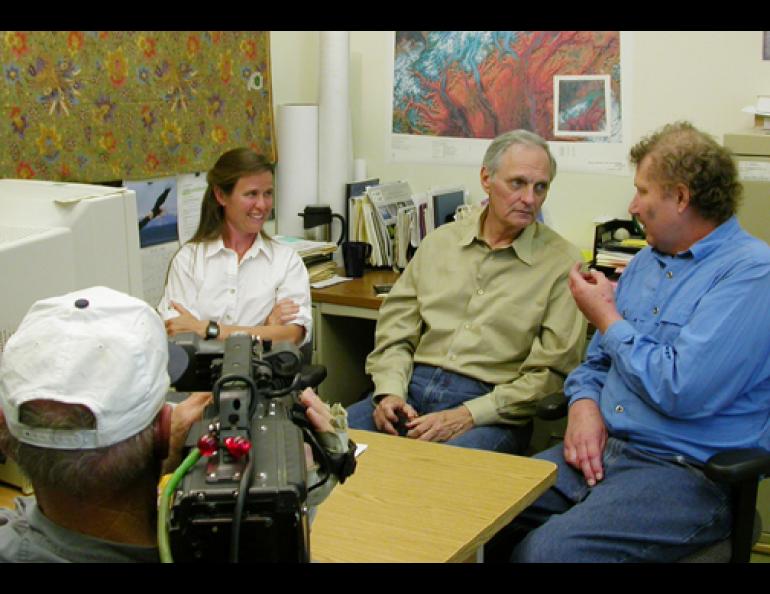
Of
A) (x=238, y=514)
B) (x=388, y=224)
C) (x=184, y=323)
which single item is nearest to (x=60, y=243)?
(x=238, y=514)

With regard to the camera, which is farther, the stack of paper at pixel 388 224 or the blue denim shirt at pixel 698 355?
the stack of paper at pixel 388 224

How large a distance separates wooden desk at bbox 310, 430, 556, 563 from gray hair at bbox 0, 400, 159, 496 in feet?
1.65

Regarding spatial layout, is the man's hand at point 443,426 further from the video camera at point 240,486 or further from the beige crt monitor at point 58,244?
the video camera at point 240,486

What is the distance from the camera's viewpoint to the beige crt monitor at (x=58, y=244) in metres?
1.55

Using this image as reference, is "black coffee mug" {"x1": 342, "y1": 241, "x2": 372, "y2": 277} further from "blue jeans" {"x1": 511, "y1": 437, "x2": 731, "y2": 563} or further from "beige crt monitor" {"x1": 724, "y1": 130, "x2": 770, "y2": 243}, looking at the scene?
"blue jeans" {"x1": 511, "y1": 437, "x2": 731, "y2": 563}

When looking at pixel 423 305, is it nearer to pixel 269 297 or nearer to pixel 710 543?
pixel 269 297

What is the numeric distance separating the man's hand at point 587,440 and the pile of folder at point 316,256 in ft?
4.68

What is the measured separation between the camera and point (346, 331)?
143 inches

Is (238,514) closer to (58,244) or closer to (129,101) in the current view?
(58,244)

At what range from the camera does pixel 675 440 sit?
7.12ft

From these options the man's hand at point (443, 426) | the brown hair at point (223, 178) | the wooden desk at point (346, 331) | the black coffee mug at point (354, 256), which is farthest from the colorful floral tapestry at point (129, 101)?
the man's hand at point (443, 426)

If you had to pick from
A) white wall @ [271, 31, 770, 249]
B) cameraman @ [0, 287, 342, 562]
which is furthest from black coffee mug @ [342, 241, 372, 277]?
cameraman @ [0, 287, 342, 562]

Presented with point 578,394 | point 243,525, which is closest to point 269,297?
point 578,394
